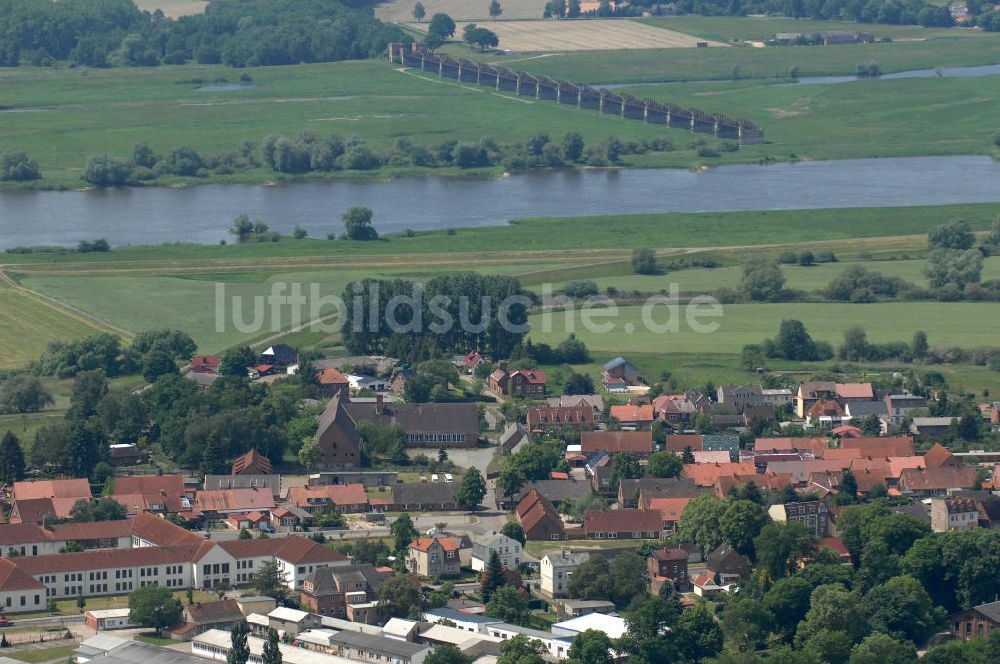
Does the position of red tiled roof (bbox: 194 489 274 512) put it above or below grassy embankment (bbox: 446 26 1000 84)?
below

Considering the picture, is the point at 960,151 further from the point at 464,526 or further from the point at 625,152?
the point at 464,526

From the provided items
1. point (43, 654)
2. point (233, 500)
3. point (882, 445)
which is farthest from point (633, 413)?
point (43, 654)

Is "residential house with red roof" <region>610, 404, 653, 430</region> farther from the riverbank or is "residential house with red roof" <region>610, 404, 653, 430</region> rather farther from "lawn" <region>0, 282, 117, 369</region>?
the riverbank

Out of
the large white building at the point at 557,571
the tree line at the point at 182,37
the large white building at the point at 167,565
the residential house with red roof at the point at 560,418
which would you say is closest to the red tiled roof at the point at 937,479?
the residential house with red roof at the point at 560,418

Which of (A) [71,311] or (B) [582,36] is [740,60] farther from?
(A) [71,311]

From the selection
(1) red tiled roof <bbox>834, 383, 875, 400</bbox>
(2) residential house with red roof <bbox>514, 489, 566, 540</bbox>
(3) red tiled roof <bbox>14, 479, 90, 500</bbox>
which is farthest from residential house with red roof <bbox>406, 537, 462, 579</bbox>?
(1) red tiled roof <bbox>834, 383, 875, 400</bbox>

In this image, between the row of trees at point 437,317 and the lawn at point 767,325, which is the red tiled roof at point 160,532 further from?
the lawn at point 767,325
